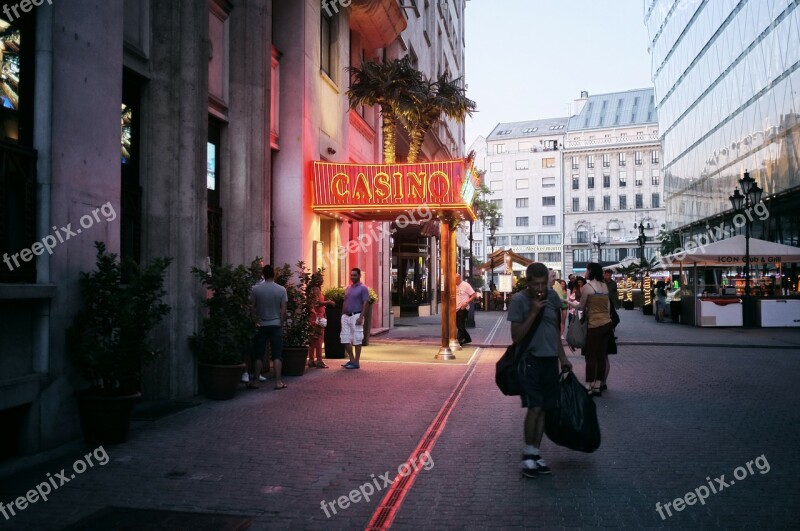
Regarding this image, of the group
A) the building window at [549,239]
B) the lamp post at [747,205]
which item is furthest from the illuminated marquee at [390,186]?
the building window at [549,239]

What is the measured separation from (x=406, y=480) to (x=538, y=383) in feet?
4.62

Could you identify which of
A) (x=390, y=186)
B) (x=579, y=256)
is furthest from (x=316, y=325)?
(x=579, y=256)

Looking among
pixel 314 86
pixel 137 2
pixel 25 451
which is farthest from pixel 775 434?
pixel 314 86

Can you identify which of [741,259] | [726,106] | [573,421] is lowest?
[573,421]

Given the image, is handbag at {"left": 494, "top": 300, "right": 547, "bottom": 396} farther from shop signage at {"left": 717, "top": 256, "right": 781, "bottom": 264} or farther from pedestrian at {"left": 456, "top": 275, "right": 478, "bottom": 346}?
shop signage at {"left": 717, "top": 256, "right": 781, "bottom": 264}

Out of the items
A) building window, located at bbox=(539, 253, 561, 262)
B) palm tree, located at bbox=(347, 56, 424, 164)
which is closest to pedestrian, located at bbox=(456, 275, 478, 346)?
palm tree, located at bbox=(347, 56, 424, 164)

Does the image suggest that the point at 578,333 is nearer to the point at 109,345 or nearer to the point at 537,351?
the point at 537,351

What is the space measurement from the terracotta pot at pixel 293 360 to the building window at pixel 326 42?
7.68 meters

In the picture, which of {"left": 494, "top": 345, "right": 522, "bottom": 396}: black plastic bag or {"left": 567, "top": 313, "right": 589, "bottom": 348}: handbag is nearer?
{"left": 494, "top": 345, "right": 522, "bottom": 396}: black plastic bag

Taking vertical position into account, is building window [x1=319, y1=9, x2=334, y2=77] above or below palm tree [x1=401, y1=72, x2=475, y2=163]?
above

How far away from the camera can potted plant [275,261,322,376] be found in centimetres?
1194

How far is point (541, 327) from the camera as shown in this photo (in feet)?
20.4

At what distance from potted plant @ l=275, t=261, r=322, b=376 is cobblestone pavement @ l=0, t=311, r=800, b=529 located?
1223 mm

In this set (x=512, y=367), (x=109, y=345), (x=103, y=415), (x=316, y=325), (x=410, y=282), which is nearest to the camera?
(x=512, y=367)
